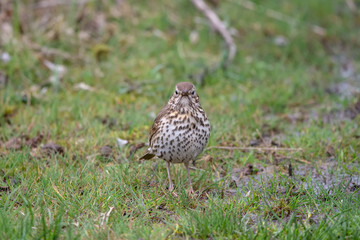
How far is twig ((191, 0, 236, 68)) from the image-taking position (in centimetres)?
913

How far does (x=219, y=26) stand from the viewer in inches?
382

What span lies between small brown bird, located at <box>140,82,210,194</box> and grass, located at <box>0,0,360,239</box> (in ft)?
1.07

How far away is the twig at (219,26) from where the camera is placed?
29.9ft

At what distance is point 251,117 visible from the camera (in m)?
7.16

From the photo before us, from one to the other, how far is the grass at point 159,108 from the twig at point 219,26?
0.82 feet

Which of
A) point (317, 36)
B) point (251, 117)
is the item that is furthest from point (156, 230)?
point (317, 36)

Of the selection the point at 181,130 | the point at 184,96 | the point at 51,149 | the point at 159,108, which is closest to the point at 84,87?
the point at 159,108

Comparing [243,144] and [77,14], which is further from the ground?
[77,14]

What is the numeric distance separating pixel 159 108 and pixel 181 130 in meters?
2.53

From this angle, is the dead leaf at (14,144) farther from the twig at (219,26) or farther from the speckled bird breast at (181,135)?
the twig at (219,26)

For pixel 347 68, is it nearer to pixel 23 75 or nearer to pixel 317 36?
pixel 317 36

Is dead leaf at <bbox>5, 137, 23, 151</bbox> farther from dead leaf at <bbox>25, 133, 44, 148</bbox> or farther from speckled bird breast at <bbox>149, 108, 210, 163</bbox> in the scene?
speckled bird breast at <bbox>149, 108, 210, 163</bbox>

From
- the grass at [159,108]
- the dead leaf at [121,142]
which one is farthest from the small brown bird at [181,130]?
the dead leaf at [121,142]

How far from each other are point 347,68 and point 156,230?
6.62 m
